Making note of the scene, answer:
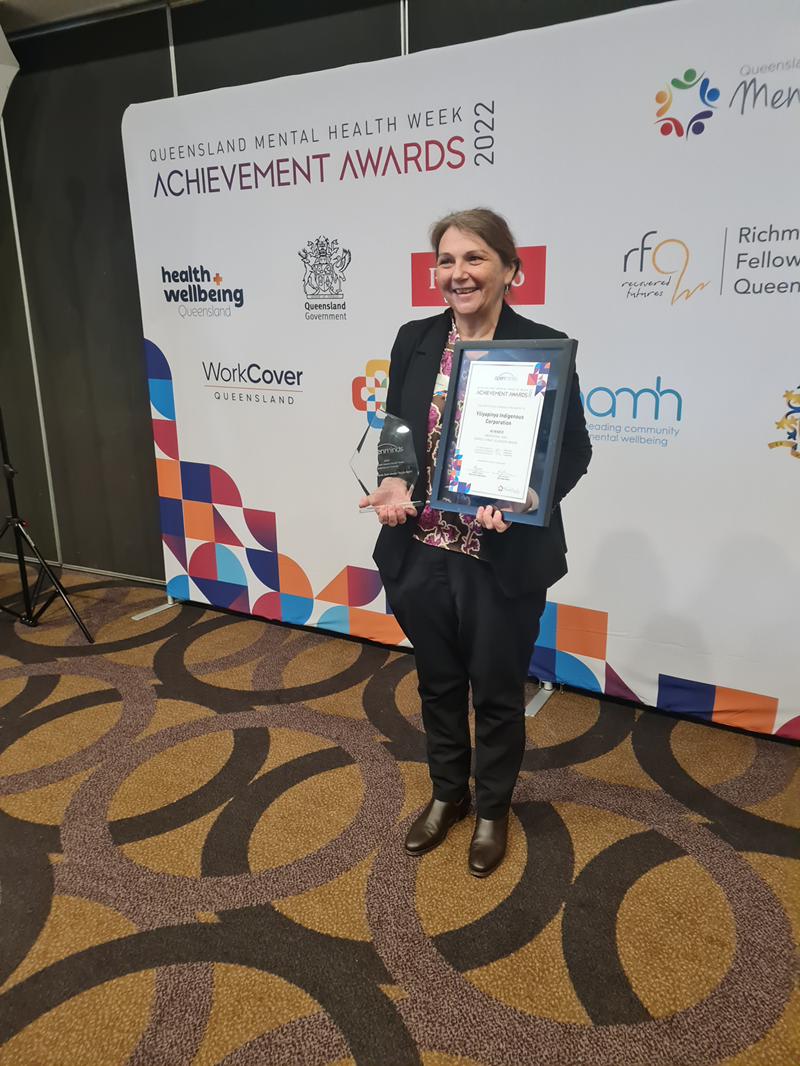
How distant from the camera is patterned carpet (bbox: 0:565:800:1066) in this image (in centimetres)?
142

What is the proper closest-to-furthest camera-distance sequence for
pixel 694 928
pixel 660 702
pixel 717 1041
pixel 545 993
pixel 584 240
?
pixel 717 1041 < pixel 545 993 < pixel 694 928 < pixel 584 240 < pixel 660 702

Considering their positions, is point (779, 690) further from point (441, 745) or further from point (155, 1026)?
point (155, 1026)

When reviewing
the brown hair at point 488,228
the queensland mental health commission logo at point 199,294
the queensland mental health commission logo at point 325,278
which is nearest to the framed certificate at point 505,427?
the brown hair at point 488,228

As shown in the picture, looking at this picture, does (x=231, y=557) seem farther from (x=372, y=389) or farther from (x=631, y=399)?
(x=631, y=399)

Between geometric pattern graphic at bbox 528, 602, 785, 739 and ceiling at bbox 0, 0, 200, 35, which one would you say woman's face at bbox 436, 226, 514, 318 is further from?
ceiling at bbox 0, 0, 200, 35

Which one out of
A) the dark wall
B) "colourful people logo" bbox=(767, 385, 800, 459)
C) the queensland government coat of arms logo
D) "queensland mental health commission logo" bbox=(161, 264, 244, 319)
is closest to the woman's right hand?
"colourful people logo" bbox=(767, 385, 800, 459)

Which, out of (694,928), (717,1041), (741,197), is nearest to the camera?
(717,1041)

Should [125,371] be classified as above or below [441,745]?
above

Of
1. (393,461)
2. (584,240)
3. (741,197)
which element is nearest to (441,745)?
(393,461)

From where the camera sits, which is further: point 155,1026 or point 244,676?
point 244,676

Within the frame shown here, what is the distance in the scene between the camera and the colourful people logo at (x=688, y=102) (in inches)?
81.7

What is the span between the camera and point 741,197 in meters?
2.10

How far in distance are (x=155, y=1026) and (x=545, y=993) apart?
79 centimetres

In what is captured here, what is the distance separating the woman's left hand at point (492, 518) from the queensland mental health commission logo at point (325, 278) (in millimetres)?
1539
